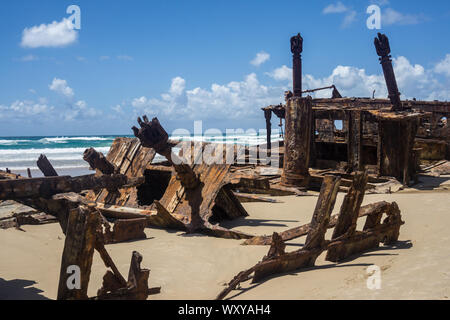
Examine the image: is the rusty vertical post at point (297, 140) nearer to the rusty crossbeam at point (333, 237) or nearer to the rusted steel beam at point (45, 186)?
the rusty crossbeam at point (333, 237)

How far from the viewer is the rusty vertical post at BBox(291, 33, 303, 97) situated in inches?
577

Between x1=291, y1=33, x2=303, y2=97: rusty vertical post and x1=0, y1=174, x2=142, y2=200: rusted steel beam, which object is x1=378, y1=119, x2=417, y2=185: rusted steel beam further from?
x1=0, y1=174, x2=142, y2=200: rusted steel beam

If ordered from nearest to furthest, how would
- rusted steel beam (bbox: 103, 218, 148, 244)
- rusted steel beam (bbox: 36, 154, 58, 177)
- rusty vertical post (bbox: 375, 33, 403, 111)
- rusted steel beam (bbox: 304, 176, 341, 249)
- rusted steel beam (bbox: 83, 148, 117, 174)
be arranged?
rusted steel beam (bbox: 36, 154, 58, 177), rusted steel beam (bbox: 304, 176, 341, 249), rusted steel beam (bbox: 103, 218, 148, 244), rusted steel beam (bbox: 83, 148, 117, 174), rusty vertical post (bbox: 375, 33, 403, 111)

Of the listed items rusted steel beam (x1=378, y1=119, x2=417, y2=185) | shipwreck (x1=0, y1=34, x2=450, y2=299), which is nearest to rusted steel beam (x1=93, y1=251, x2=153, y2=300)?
shipwreck (x1=0, y1=34, x2=450, y2=299)

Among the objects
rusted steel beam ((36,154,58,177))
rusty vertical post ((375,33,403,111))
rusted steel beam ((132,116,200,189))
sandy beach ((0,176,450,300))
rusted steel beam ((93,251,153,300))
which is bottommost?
sandy beach ((0,176,450,300))

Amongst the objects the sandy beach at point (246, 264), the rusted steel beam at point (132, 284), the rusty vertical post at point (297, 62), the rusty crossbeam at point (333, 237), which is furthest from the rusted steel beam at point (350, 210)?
the rusty vertical post at point (297, 62)

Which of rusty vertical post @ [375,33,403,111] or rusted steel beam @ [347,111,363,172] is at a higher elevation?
rusty vertical post @ [375,33,403,111]

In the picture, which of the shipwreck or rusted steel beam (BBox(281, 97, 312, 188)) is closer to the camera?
the shipwreck

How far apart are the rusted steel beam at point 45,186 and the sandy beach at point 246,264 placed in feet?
4.00

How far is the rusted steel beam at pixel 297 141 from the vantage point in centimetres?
1005

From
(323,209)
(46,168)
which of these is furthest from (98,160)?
(323,209)

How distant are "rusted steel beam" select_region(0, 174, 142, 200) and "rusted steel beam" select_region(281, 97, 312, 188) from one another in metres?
6.79

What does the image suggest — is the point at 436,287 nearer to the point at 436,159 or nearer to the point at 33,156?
the point at 436,159

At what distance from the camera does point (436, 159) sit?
54.4 feet
